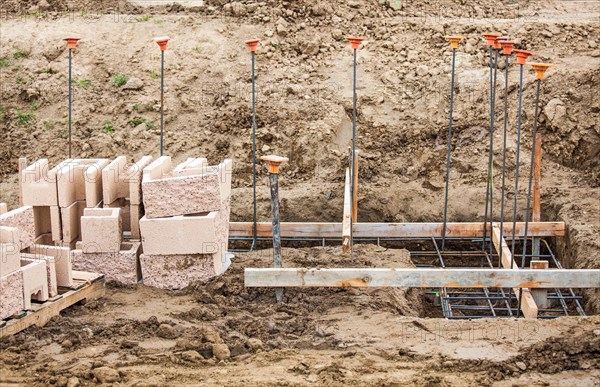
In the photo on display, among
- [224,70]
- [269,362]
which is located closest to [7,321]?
[269,362]

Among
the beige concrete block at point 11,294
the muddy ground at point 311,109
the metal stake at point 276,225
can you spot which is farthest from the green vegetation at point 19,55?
the beige concrete block at point 11,294

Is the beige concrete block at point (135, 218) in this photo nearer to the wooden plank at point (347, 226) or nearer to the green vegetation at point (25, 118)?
the wooden plank at point (347, 226)

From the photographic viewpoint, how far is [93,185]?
8695 mm

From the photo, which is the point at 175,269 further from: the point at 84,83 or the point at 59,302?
the point at 84,83

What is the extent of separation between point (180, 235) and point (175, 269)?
405mm

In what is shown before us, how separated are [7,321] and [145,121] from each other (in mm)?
5629

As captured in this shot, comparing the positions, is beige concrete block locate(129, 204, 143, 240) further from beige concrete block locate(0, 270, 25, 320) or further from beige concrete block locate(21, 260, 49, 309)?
beige concrete block locate(0, 270, 25, 320)

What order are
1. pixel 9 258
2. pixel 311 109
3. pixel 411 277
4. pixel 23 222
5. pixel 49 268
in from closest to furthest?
pixel 9 258 → pixel 49 268 → pixel 411 277 → pixel 23 222 → pixel 311 109

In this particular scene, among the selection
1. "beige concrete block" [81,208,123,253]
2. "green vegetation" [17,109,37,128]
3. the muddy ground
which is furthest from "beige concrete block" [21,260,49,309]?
"green vegetation" [17,109,37,128]

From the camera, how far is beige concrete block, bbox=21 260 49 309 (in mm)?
7486

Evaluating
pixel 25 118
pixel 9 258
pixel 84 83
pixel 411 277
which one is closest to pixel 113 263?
pixel 9 258

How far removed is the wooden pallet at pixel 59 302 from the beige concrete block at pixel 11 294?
7 cm

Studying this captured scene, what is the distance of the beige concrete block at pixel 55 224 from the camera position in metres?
8.77

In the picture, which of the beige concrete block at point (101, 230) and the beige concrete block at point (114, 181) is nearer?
the beige concrete block at point (101, 230)
